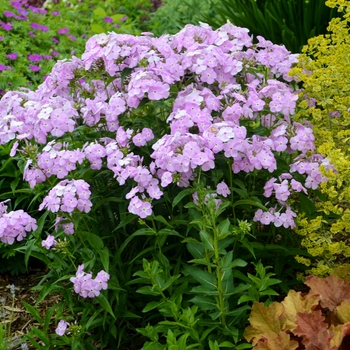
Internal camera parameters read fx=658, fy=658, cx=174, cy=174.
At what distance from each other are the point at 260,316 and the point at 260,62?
1212mm

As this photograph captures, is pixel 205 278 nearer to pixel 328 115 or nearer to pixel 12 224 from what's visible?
pixel 12 224

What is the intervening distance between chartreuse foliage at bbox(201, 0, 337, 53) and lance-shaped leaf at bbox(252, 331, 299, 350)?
136 inches

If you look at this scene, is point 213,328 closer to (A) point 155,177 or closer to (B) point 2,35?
(A) point 155,177

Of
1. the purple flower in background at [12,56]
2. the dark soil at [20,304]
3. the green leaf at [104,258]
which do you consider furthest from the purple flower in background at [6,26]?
the green leaf at [104,258]

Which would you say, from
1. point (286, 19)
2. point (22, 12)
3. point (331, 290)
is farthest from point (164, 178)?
point (22, 12)

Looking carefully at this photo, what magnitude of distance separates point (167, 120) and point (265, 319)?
2.90ft

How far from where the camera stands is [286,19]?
5.90 meters

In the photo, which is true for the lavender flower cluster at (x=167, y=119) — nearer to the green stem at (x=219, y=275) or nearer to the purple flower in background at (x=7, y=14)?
the green stem at (x=219, y=275)

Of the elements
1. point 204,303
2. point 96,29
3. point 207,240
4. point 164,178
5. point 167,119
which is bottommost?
point 96,29

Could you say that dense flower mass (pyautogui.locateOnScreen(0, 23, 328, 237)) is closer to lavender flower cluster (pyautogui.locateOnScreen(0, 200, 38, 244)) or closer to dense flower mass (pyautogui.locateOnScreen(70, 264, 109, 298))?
lavender flower cluster (pyautogui.locateOnScreen(0, 200, 38, 244))

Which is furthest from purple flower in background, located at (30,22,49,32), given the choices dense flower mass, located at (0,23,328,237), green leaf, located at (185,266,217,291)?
green leaf, located at (185,266,217,291)

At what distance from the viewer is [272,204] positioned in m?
3.01

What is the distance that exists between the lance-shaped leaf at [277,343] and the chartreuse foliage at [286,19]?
346cm

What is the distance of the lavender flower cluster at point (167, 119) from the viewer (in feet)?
8.42
